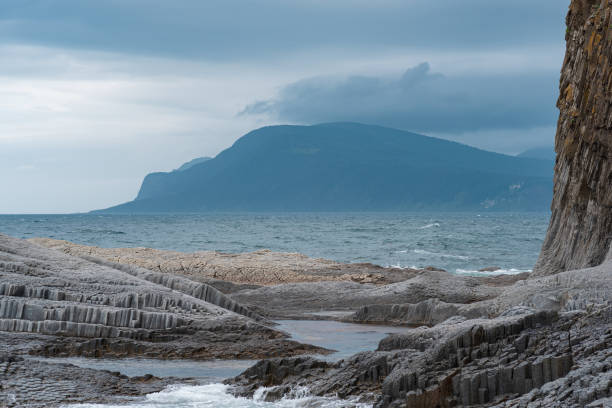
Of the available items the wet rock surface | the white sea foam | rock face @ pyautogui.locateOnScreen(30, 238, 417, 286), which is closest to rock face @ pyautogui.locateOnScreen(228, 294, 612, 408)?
the wet rock surface

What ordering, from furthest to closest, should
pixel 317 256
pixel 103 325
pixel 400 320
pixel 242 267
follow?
pixel 317 256
pixel 242 267
pixel 400 320
pixel 103 325

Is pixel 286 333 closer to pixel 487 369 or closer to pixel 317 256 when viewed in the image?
pixel 487 369

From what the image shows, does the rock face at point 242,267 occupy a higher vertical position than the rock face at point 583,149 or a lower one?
lower

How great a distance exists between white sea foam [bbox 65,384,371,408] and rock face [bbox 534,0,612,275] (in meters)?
11.5

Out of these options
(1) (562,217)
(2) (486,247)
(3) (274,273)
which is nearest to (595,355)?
(1) (562,217)

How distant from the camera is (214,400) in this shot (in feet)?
36.9

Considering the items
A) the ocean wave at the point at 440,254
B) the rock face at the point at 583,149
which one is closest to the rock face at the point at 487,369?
the rock face at the point at 583,149

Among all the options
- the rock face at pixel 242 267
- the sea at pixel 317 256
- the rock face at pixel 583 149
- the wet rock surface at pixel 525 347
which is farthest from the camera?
the rock face at pixel 242 267

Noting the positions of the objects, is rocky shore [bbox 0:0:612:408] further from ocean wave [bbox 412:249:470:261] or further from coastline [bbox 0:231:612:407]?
ocean wave [bbox 412:249:470:261]

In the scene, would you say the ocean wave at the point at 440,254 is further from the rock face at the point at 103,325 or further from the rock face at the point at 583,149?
the rock face at the point at 103,325

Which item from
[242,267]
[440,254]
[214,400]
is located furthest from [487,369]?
[440,254]

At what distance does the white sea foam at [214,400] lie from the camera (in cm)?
1049

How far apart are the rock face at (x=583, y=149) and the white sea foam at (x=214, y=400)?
1147 cm

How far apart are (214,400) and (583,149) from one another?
13729 millimetres
